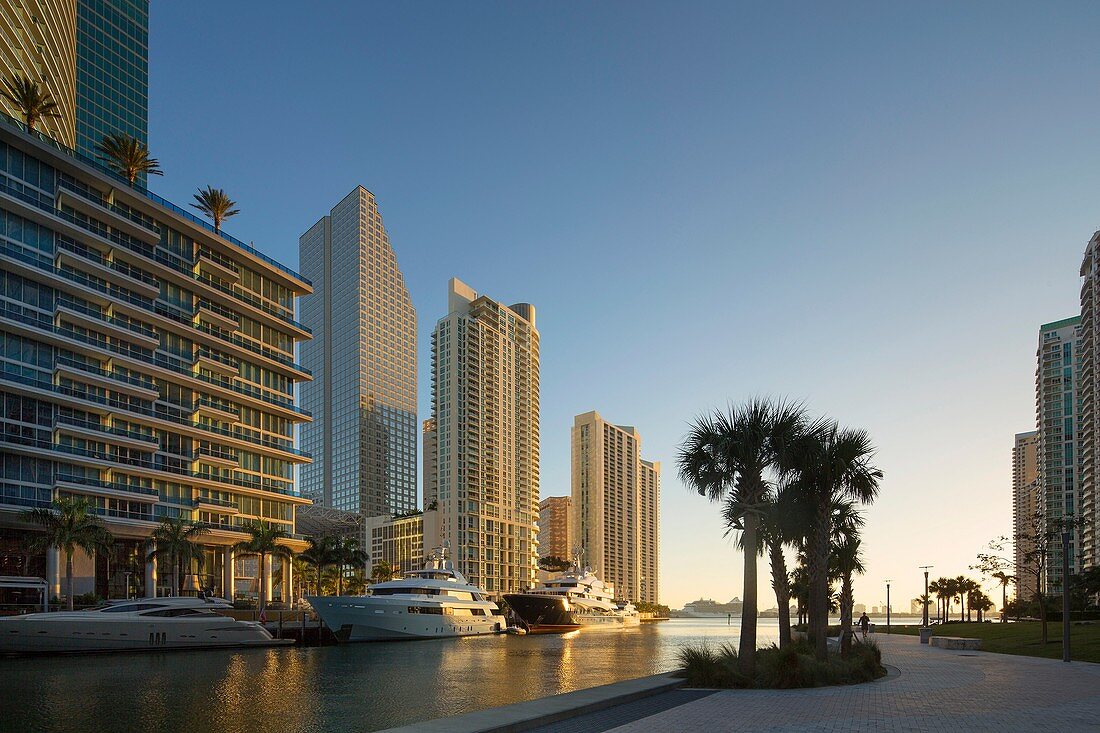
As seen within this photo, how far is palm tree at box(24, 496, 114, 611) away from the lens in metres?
65.2

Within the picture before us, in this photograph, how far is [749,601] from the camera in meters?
26.7

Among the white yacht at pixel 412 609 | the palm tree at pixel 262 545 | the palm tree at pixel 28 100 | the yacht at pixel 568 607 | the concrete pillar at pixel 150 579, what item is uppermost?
the palm tree at pixel 28 100

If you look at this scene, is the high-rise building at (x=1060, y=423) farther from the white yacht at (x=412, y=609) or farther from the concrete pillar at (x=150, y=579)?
the concrete pillar at (x=150, y=579)

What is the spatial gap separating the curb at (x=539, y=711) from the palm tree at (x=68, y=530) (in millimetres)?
55303

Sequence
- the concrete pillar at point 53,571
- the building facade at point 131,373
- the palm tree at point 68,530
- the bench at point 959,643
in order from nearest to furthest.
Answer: the bench at point 959,643 → the palm tree at point 68,530 → the concrete pillar at point 53,571 → the building facade at point 131,373

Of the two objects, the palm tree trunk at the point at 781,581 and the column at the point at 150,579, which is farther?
the column at the point at 150,579

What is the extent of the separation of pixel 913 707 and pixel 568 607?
105 metres

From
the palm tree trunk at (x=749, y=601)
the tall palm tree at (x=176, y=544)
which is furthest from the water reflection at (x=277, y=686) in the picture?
the tall palm tree at (x=176, y=544)

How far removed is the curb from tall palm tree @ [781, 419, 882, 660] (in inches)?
328

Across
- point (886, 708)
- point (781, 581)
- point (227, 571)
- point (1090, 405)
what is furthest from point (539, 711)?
point (1090, 405)

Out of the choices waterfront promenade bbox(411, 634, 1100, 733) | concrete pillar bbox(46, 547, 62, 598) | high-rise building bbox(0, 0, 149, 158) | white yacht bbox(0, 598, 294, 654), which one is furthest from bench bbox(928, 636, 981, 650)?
high-rise building bbox(0, 0, 149, 158)

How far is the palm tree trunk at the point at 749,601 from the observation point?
83.5 ft

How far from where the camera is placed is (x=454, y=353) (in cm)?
19850

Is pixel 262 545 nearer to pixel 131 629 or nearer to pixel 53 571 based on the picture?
pixel 53 571
